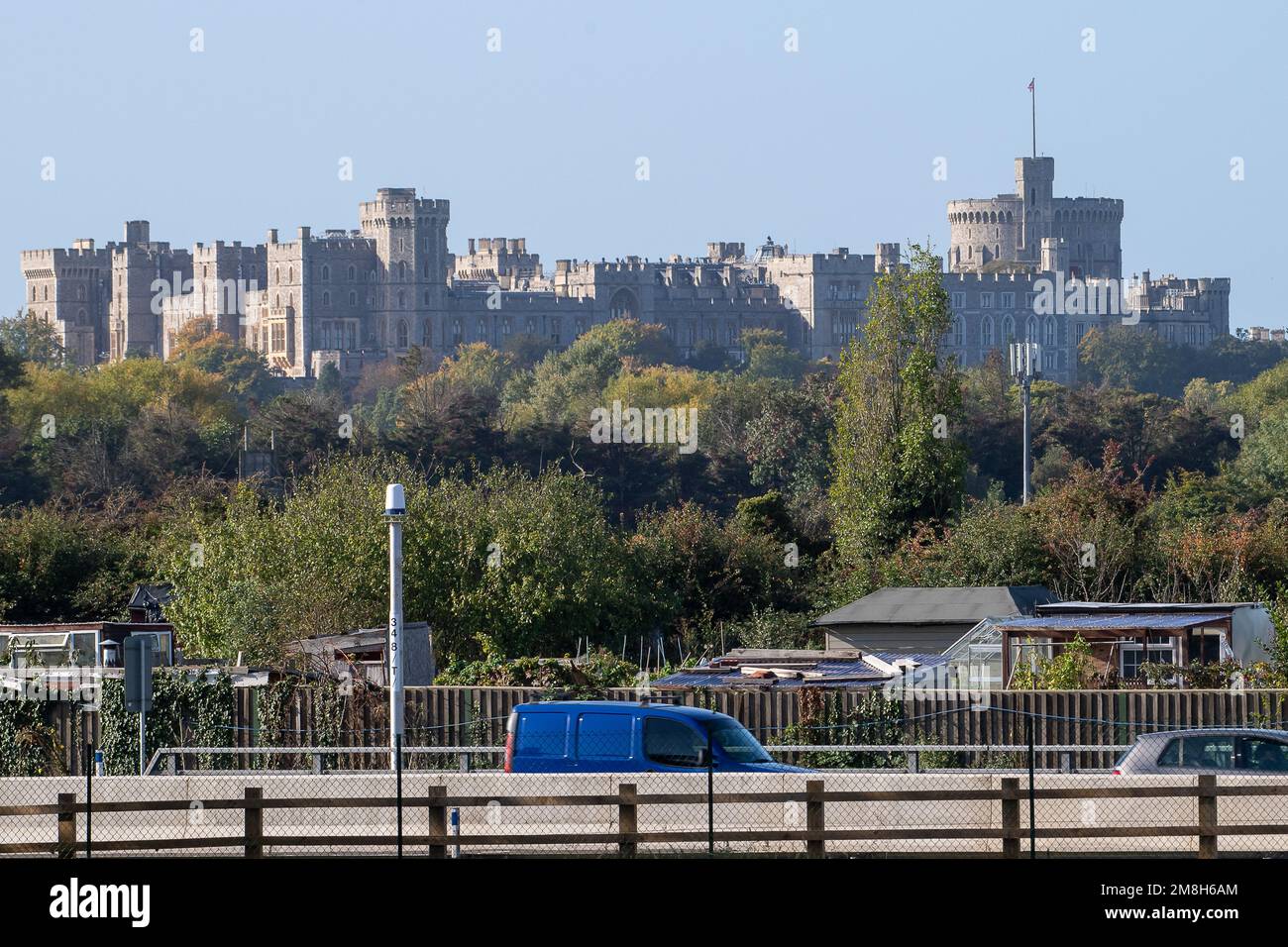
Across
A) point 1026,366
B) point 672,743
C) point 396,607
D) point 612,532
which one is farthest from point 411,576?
point 1026,366

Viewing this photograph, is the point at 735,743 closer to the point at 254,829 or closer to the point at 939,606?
the point at 254,829

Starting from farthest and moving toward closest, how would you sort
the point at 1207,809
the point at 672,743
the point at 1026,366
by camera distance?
the point at 1026,366 → the point at 672,743 → the point at 1207,809

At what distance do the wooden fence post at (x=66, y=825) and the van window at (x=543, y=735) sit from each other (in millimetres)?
4615

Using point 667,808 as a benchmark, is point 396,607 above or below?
above

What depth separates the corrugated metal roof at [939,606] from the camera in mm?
37312

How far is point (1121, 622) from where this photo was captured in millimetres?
31906

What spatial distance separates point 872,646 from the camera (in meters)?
37.8

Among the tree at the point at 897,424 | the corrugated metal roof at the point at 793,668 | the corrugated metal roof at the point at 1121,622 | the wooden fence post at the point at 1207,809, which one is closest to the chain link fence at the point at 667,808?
the wooden fence post at the point at 1207,809

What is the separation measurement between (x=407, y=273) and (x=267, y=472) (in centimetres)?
10954

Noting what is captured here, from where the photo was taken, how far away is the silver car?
801 inches

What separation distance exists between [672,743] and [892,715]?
22.3ft

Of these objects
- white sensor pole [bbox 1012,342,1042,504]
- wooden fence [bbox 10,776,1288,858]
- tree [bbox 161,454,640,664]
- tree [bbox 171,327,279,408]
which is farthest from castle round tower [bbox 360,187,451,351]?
wooden fence [bbox 10,776,1288,858]
